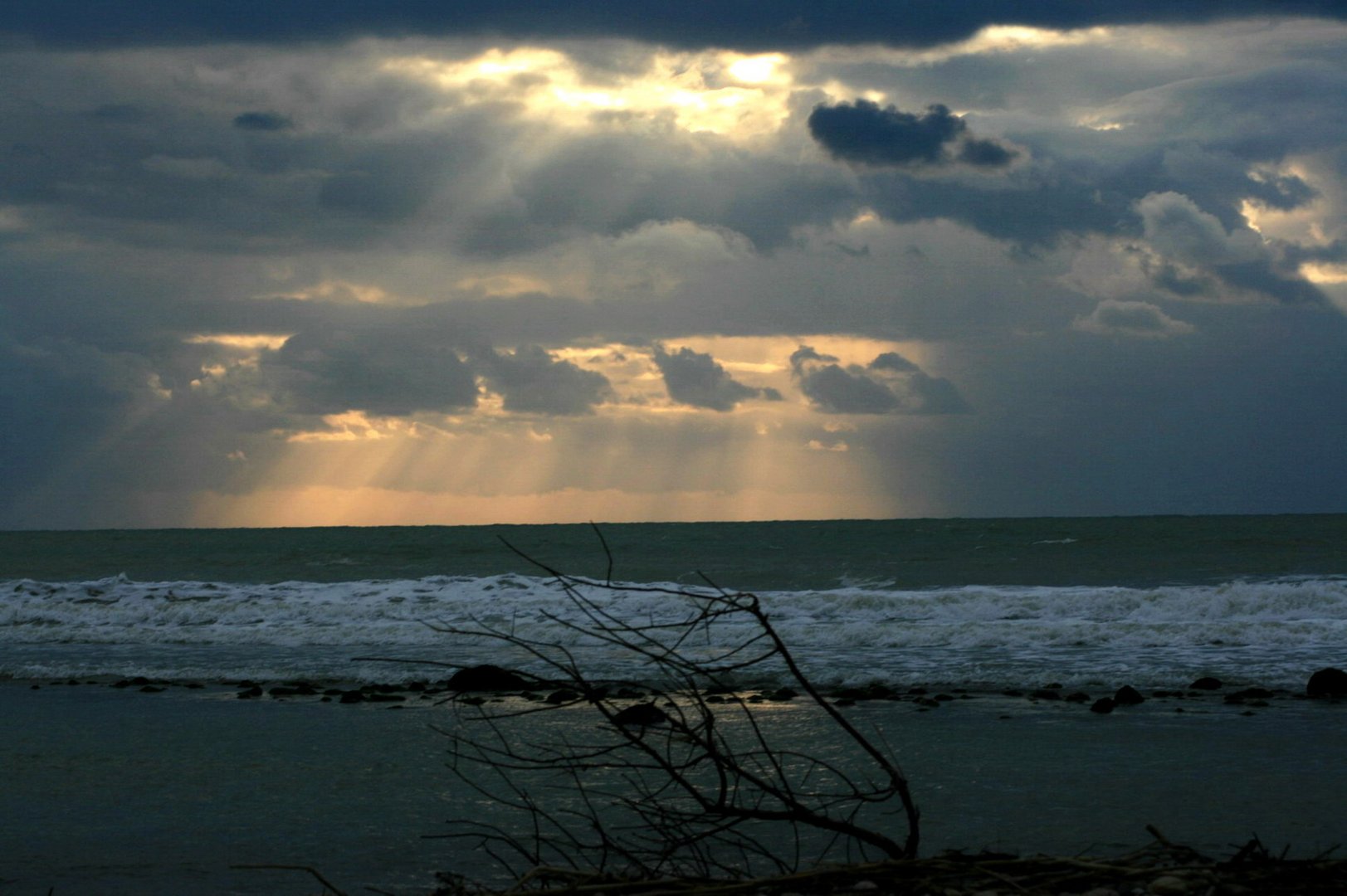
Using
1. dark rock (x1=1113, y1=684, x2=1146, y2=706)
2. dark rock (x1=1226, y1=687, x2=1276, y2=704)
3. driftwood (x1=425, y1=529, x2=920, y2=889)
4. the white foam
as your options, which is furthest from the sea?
dark rock (x1=1113, y1=684, x2=1146, y2=706)

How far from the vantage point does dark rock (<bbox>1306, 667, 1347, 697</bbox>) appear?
461 inches

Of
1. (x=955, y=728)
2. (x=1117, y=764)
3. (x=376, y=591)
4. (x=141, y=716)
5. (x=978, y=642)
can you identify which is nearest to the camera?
(x=1117, y=764)

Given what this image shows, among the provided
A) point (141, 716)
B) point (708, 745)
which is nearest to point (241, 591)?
point (141, 716)

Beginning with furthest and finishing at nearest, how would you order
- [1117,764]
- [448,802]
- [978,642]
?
[978,642], [1117,764], [448,802]

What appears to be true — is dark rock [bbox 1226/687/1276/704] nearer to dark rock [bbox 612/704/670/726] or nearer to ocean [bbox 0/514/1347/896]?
ocean [bbox 0/514/1347/896]

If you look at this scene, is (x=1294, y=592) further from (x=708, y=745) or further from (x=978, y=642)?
(x=708, y=745)

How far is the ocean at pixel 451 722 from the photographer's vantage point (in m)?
6.55

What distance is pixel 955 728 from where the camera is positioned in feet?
33.1

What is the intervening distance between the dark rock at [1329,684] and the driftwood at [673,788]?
5.16m

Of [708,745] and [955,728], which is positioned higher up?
[708,745]

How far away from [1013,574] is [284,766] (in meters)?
28.3

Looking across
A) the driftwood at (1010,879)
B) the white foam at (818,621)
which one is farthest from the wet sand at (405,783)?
the white foam at (818,621)

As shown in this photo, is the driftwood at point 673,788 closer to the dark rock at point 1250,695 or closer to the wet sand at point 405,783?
the wet sand at point 405,783

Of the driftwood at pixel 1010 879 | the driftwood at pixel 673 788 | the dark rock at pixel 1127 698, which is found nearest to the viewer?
the driftwood at pixel 1010 879
